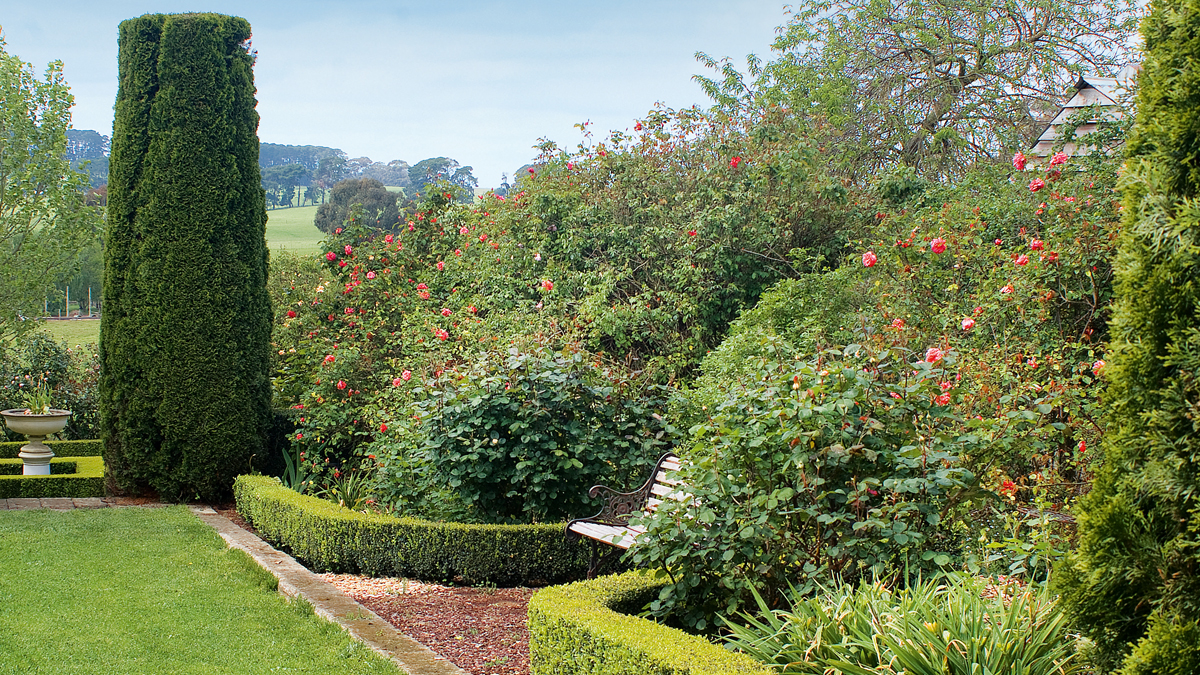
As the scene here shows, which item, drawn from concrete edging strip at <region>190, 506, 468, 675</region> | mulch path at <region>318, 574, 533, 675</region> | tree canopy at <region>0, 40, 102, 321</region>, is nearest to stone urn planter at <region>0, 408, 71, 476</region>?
tree canopy at <region>0, 40, 102, 321</region>

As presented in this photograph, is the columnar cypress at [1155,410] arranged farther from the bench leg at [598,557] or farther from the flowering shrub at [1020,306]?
the bench leg at [598,557]

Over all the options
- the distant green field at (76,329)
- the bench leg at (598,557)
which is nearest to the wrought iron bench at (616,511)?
the bench leg at (598,557)

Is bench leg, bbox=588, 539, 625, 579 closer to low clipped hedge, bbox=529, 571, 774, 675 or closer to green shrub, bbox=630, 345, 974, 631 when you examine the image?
low clipped hedge, bbox=529, 571, 774, 675

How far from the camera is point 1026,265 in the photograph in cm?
539

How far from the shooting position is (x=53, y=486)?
9211 mm

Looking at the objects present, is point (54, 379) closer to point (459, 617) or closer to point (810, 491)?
point (459, 617)

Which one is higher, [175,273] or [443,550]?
[175,273]

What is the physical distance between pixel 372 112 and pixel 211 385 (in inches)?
336

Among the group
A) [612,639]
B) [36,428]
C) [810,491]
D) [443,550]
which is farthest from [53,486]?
[810,491]

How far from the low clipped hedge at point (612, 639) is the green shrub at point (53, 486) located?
776cm

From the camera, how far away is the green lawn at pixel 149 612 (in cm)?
403

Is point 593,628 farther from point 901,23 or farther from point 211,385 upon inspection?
point 901,23

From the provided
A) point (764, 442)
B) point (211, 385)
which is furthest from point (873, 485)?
point (211, 385)

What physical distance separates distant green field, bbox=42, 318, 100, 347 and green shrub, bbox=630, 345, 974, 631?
35.3m
